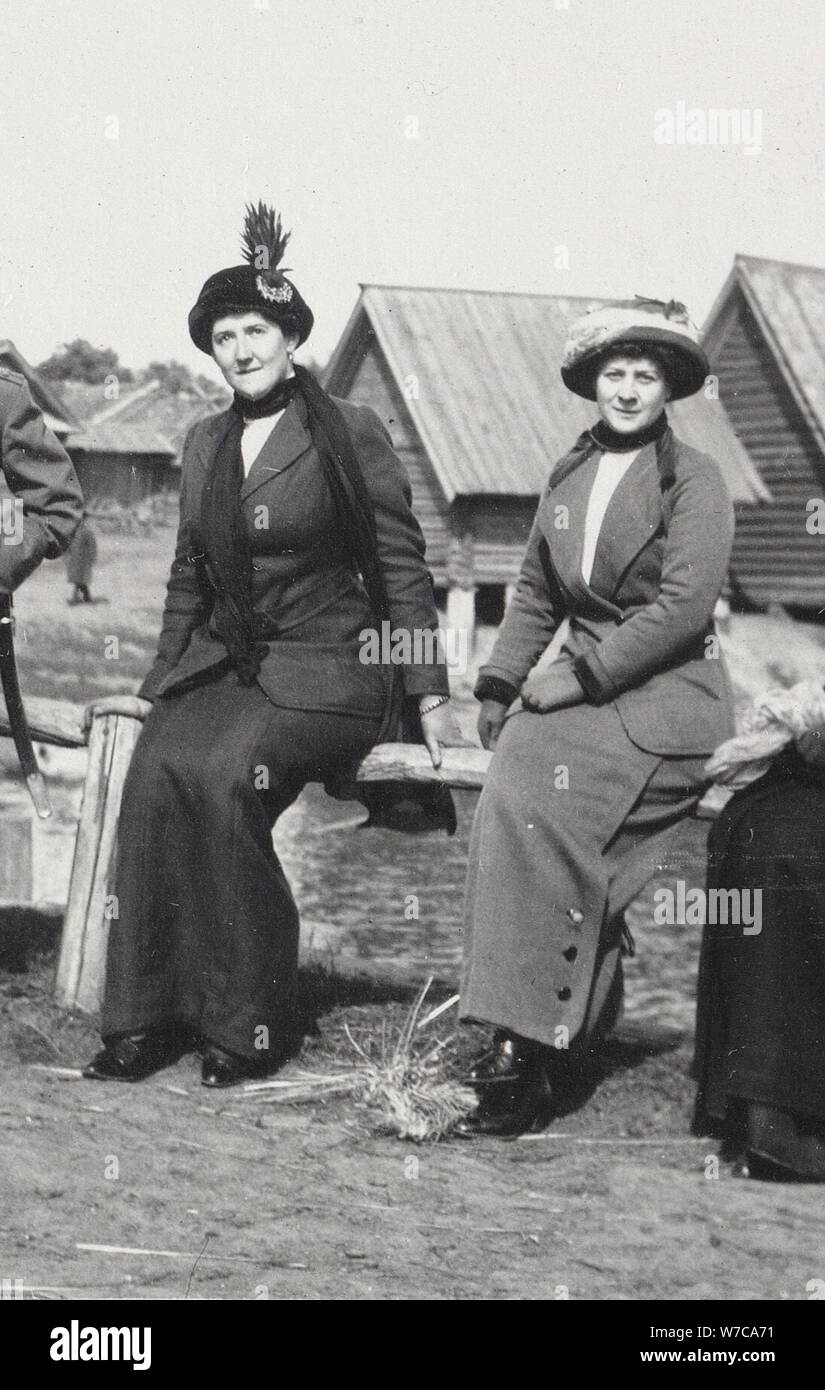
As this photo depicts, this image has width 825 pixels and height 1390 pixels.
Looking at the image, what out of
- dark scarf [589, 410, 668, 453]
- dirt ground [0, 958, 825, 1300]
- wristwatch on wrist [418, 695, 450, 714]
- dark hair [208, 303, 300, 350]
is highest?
dark hair [208, 303, 300, 350]

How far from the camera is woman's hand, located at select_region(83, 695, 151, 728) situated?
15.5ft

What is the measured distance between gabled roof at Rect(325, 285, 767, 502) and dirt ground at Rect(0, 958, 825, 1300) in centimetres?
1285

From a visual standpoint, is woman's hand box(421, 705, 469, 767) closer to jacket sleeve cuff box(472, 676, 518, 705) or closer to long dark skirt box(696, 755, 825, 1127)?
jacket sleeve cuff box(472, 676, 518, 705)

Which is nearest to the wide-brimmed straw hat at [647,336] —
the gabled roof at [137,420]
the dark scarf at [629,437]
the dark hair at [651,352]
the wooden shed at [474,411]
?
the dark hair at [651,352]

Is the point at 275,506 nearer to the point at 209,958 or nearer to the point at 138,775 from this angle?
the point at 138,775

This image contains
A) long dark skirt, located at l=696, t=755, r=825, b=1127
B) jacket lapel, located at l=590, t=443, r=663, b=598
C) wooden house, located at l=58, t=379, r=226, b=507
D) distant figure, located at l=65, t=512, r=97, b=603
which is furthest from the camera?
wooden house, located at l=58, t=379, r=226, b=507

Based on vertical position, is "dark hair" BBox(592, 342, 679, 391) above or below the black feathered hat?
below

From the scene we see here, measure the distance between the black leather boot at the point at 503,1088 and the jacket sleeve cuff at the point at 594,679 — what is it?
849mm

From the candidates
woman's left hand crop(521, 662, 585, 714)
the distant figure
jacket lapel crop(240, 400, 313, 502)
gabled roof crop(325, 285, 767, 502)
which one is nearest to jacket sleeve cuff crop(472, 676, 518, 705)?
woman's left hand crop(521, 662, 585, 714)

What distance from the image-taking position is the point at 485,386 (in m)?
17.3

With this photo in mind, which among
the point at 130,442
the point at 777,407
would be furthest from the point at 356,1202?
the point at 130,442

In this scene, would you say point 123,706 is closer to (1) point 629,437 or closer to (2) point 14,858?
(1) point 629,437

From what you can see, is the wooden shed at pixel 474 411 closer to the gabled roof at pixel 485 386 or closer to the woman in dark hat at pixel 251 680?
the gabled roof at pixel 485 386

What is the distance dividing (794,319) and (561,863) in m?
13.8
